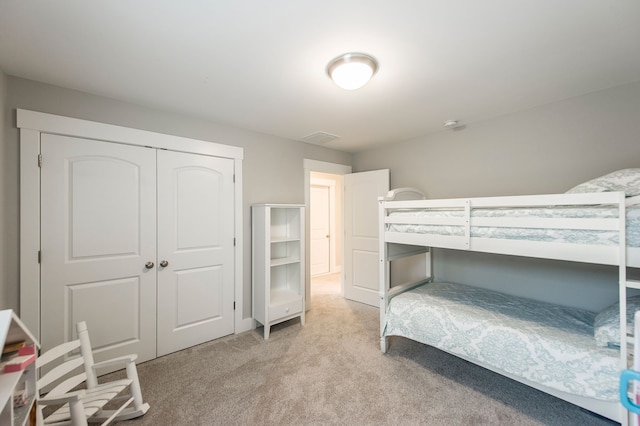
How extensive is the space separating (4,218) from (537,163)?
4.25m

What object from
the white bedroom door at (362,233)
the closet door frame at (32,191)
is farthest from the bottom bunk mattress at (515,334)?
the closet door frame at (32,191)

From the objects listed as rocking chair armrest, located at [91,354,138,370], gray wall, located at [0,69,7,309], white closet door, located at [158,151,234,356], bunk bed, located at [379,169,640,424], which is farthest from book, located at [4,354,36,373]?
bunk bed, located at [379,169,640,424]

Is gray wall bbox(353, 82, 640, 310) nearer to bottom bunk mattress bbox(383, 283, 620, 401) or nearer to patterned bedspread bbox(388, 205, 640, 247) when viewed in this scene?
bottom bunk mattress bbox(383, 283, 620, 401)

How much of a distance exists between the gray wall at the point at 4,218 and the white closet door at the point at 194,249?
902 millimetres

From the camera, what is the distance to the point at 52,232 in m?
1.92

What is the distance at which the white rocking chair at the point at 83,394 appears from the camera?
130 cm

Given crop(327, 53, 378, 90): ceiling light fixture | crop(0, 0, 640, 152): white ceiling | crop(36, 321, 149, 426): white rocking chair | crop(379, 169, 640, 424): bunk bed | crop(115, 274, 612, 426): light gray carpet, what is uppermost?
crop(0, 0, 640, 152): white ceiling

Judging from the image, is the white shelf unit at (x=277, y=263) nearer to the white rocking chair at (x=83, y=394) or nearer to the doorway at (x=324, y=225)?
the white rocking chair at (x=83, y=394)

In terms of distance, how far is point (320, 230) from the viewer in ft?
18.6

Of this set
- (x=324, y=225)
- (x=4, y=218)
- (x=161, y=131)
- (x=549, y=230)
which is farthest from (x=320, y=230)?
(x=4, y=218)

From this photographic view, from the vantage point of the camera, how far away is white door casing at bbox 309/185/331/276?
5516 millimetres

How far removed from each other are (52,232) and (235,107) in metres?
1.70

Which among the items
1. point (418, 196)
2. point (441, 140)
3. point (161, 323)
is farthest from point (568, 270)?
point (161, 323)

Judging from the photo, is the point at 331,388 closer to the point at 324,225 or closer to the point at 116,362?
the point at 116,362
